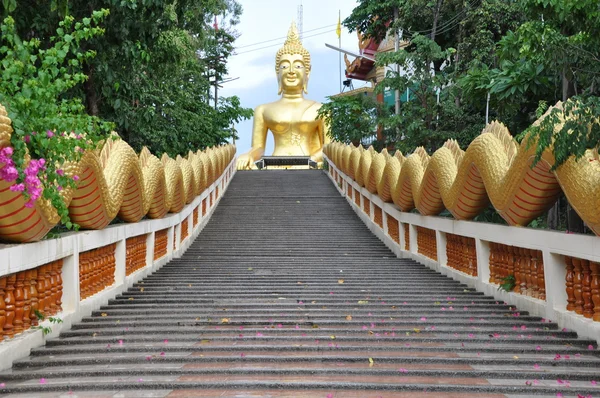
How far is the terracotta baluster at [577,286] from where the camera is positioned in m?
5.46

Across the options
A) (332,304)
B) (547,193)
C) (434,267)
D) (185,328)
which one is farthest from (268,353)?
(434,267)

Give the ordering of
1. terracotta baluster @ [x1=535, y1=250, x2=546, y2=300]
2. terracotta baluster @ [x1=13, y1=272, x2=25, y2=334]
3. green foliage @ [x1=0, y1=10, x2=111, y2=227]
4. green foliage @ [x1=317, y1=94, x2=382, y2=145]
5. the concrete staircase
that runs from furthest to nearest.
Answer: green foliage @ [x1=317, y1=94, x2=382, y2=145]
terracotta baluster @ [x1=535, y1=250, x2=546, y2=300]
terracotta baluster @ [x1=13, y1=272, x2=25, y2=334]
green foliage @ [x1=0, y1=10, x2=111, y2=227]
the concrete staircase

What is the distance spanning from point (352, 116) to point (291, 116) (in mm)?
4740

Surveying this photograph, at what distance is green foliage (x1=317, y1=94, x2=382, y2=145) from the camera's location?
70.6ft

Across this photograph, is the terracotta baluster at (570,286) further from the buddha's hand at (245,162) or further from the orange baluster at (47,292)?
the buddha's hand at (245,162)

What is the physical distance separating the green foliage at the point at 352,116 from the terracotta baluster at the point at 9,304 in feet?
54.7

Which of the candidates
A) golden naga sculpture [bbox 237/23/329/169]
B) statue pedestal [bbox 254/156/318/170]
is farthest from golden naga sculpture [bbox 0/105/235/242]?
golden naga sculpture [bbox 237/23/329/169]

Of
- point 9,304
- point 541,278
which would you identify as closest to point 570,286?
point 541,278

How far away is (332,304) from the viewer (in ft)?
22.3

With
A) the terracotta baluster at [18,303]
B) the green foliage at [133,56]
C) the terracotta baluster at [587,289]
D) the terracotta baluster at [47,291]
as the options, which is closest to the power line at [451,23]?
the green foliage at [133,56]

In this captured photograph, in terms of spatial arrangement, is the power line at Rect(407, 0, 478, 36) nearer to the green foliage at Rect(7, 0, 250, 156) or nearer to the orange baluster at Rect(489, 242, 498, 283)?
the green foliage at Rect(7, 0, 250, 156)

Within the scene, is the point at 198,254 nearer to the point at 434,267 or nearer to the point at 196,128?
the point at 434,267

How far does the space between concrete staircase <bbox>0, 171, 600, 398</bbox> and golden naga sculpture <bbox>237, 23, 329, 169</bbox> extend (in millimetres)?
17280

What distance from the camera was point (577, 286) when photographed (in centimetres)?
548
